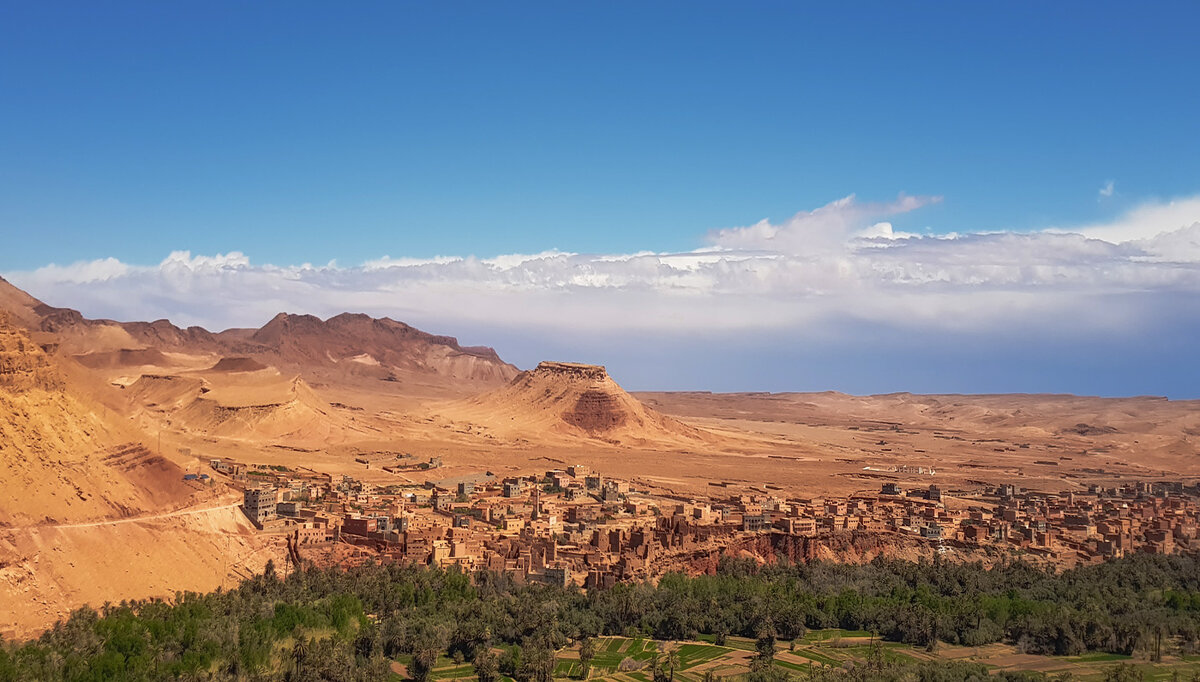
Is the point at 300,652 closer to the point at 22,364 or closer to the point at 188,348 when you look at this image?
the point at 22,364

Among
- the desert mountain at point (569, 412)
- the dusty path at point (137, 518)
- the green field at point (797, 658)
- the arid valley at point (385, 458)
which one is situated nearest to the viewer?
Result: the dusty path at point (137, 518)

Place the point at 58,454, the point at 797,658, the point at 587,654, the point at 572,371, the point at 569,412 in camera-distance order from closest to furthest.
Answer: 1. the point at 587,654
2. the point at 797,658
3. the point at 58,454
4. the point at 569,412
5. the point at 572,371

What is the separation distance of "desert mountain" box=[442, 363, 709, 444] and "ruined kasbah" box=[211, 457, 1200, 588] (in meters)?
44.2

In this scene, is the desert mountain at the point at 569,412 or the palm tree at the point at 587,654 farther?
the desert mountain at the point at 569,412

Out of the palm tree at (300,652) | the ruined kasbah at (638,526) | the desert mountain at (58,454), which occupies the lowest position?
the palm tree at (300,652)

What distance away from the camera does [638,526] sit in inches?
2314

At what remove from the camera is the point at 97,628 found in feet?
112

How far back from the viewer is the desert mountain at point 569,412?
123250mm

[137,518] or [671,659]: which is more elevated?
[137,518]

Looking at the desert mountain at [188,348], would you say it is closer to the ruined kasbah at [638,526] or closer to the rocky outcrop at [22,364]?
the ruined kasbah at [638,526]

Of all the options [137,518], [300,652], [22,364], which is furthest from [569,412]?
[300,652]

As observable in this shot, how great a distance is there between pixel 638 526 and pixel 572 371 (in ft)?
266

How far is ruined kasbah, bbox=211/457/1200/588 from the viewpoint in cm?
5172

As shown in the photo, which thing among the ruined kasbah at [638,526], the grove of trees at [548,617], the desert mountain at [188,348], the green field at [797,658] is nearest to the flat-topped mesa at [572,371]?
the desert mountain at [188,348]
